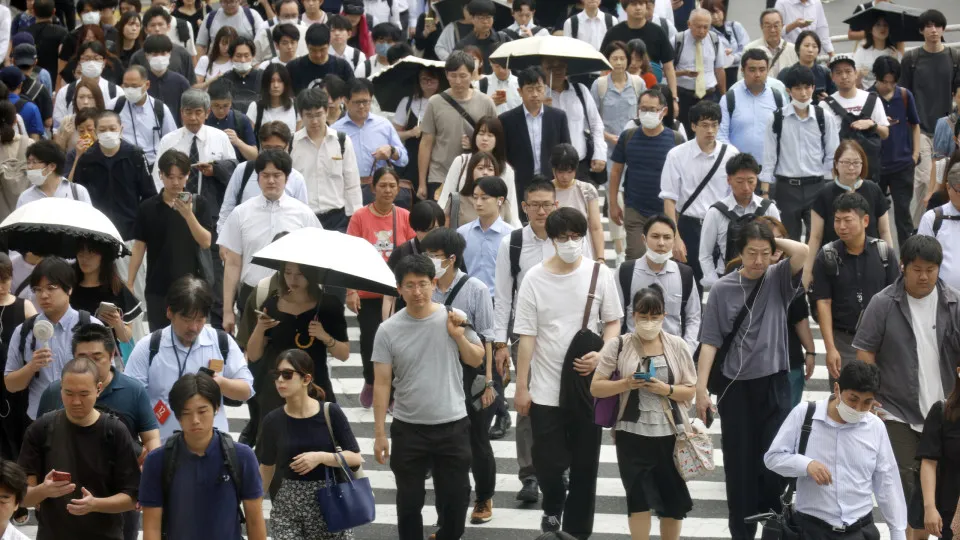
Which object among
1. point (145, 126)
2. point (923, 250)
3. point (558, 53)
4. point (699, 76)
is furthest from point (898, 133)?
point (145, 126)

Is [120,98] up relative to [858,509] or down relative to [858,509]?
up

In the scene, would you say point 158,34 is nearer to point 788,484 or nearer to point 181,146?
point 181,146

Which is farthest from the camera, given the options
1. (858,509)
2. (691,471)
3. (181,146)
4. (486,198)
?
(181,146)

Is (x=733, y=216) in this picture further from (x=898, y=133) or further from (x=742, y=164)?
(x=898, y=133)

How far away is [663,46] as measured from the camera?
17.2 metres

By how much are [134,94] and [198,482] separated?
7438 millimetres

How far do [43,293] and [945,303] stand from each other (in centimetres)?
525

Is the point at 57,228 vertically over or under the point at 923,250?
over

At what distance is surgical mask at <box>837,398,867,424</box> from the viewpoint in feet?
28.2

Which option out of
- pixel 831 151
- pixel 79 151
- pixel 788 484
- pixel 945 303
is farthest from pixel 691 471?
pixel 79 151

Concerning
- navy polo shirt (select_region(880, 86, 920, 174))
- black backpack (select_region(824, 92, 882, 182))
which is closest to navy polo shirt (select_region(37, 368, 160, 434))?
black backpack (select_region(824, 92, 882, 182))

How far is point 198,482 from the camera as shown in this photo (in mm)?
7777

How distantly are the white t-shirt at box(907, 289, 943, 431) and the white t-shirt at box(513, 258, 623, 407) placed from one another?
178 centimetres

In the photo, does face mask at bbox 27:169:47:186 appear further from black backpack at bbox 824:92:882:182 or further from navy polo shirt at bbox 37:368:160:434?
black backpack at bbox 824:92:882:182
